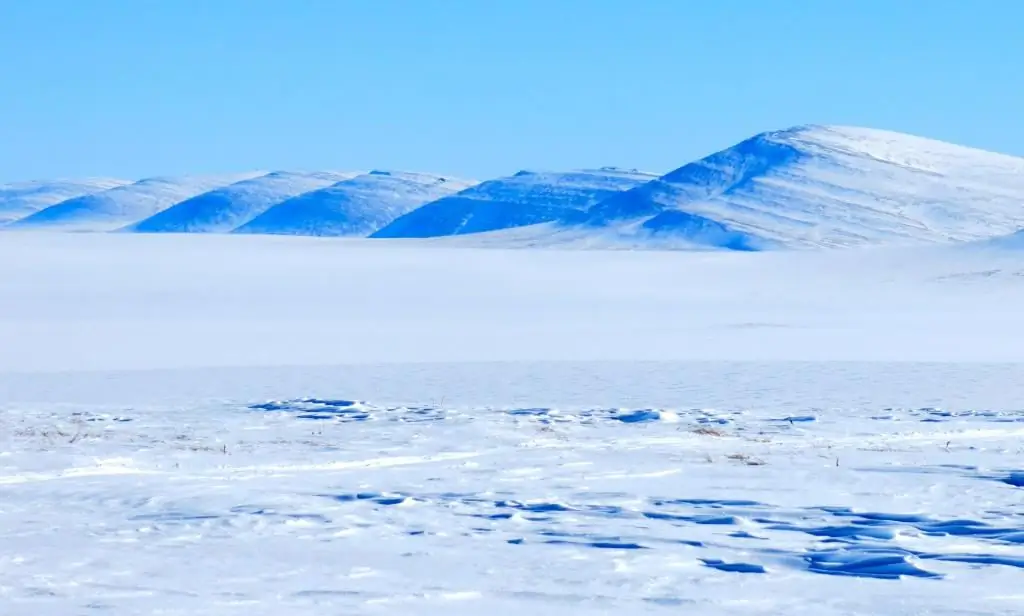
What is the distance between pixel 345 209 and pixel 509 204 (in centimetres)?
3521

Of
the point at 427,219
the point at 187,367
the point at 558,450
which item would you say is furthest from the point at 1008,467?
the point at 427,219

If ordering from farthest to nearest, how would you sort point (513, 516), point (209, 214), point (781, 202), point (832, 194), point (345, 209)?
point (209, 214), point (345, 209), point (832, 194), point (781, 202), point (513, 516)

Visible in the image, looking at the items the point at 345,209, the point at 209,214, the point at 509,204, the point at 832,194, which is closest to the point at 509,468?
the point at 832,194

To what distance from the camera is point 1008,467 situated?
9.98 metres

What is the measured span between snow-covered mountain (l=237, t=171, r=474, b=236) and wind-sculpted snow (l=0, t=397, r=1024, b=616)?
162424 millimetres

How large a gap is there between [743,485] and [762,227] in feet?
329

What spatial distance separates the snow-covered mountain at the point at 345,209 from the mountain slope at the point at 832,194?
58644mm

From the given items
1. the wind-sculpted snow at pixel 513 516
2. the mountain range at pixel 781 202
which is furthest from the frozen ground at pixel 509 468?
the mountain range at pixel 781 202

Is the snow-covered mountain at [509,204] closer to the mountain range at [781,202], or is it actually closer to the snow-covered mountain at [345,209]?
the mountain range at [781,202]

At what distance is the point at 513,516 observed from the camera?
8.25 m

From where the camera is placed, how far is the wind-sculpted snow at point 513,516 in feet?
20.8

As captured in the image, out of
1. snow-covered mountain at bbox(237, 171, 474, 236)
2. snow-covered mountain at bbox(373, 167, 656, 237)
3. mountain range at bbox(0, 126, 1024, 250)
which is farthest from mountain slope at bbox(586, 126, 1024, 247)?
snow-covered mountain at bbox(237, 171, 474, 236)

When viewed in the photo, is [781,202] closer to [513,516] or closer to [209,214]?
[209,214]

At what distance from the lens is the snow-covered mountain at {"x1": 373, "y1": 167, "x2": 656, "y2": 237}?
14925 cm
